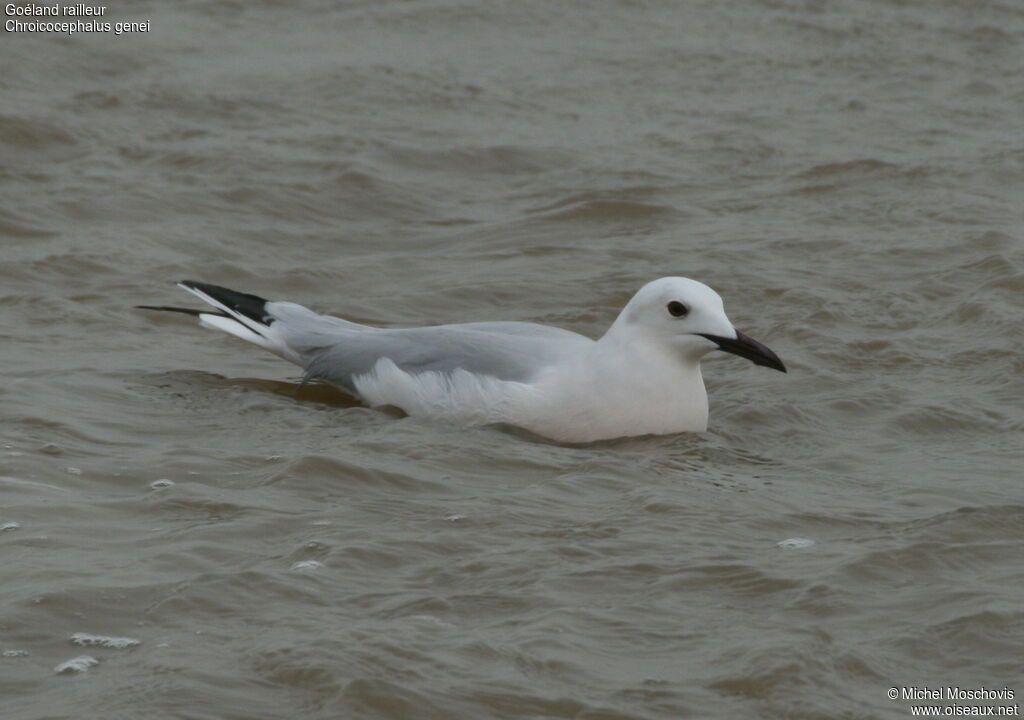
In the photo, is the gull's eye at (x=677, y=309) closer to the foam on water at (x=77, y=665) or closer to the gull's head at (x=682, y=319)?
the gull's head at (x=682, y=319)

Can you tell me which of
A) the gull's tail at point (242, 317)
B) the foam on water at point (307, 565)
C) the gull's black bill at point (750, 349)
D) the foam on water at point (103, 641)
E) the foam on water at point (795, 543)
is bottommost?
the foam on water at point (795, 543)

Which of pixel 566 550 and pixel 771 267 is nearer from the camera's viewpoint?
pixel 566 550

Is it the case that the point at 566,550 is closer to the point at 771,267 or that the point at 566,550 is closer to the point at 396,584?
the point at 396,584

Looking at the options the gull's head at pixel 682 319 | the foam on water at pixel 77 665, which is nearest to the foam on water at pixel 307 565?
the foam on water at pixel 77 665

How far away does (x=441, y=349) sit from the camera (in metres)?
7.26

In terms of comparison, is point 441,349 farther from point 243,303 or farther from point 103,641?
point 103,641

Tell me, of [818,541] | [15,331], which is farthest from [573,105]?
[818,541]

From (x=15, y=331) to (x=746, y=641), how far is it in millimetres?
4388

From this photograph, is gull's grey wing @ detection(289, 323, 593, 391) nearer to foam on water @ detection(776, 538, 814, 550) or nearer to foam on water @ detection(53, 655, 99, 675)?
foam on water @ detection(776, 538, 814, 550)

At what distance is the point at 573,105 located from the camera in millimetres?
12227

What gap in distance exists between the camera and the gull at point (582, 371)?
7.00 meters

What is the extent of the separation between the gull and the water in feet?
0.45

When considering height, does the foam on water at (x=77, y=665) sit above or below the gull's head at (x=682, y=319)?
below

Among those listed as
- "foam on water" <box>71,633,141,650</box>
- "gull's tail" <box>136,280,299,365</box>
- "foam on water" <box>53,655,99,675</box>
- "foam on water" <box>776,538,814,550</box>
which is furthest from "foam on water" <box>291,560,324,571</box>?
"gull's tail" <box>136,280,299,365</box>
